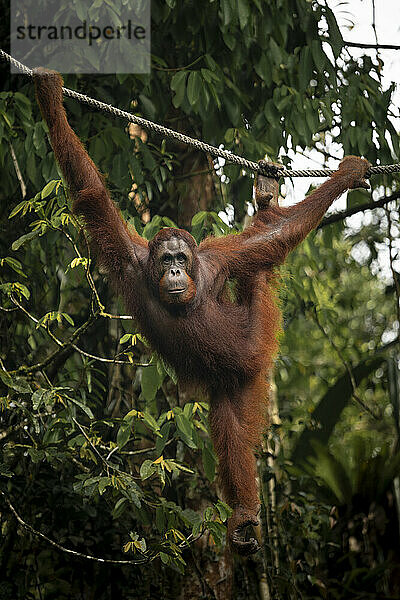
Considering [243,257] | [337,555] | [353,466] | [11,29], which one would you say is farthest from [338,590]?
[11,29]

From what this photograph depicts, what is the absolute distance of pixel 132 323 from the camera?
133 inches

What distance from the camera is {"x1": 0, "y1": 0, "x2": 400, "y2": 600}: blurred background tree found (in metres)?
3.42

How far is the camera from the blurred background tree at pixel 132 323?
3424mm

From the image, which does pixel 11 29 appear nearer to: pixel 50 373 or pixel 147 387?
pixel 50 373

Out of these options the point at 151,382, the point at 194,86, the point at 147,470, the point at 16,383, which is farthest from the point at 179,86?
the point at 147,470

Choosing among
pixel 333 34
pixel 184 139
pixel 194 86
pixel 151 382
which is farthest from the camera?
pixel 333 34

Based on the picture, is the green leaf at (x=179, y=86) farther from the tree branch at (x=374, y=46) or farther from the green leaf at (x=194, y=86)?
the tree branch at (x=374, y=46)

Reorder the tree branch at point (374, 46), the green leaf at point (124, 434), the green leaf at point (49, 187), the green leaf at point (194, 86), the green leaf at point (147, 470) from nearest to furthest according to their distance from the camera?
1. the green leaf at point (147, 470)
2. the green leaf at point (49, 187)
3. the green leaf at point (124, 434)
4. the green leaf at point (194, 86)
5. the tree branch at point (374, 46)

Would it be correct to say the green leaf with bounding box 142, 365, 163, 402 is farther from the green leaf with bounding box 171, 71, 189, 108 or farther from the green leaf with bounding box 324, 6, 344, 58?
the green leaf with bounding box 324, 6, 344, 58

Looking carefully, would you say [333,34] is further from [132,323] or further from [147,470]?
[147,470]

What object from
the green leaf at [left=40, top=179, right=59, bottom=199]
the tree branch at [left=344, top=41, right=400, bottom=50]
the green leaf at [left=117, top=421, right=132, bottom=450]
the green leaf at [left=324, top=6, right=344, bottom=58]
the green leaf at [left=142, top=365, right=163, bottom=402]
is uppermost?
the tree branch at [left=344, top=41, right=400, bottom=50]

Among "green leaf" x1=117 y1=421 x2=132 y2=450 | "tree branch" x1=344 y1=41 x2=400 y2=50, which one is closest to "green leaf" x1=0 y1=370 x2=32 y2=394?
"green leaf" x1=117 y1=421 x2=132 y2=450

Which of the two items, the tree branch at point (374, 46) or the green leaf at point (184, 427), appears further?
the tree branch at point (374, 46)

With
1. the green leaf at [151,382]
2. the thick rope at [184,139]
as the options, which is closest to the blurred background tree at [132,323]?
the green leaf at [151,382]
